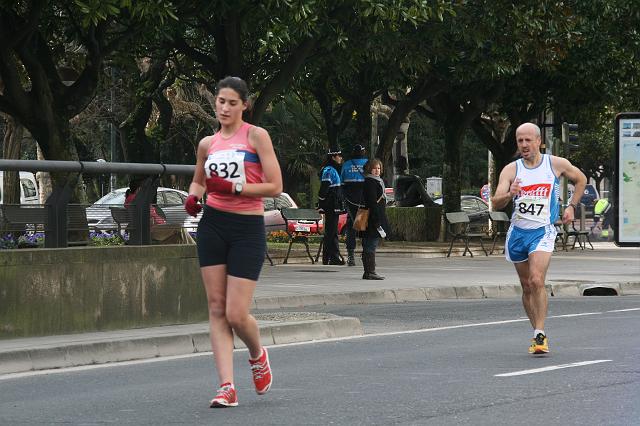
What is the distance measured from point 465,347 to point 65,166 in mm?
3803

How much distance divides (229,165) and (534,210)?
3931 millimetres

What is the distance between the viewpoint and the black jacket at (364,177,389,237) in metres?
20.4

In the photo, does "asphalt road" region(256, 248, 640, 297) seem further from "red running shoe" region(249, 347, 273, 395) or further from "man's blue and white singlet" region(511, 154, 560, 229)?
"red running shoe" region(249, 347, 273, 395)

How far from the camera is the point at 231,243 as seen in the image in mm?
8328

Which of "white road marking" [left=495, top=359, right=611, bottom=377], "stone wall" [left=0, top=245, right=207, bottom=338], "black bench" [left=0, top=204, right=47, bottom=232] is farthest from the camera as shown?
"black bench" [left=0, top=204, right=47, bottom=232]

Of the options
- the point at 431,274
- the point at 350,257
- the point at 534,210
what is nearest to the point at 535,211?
the point at 534,210

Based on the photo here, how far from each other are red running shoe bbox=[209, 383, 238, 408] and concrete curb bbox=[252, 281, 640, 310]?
8353 millimetres

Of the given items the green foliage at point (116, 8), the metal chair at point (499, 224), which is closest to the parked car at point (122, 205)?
the green foliage at point (116, 8)

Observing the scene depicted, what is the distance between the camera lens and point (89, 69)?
77.7 ft

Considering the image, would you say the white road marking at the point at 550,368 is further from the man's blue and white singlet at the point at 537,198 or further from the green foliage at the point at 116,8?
the green foliage at the point at 116,8

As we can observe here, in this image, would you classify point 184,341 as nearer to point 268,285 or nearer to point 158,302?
point 158,302

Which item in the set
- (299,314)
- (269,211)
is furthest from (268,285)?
(269,211)

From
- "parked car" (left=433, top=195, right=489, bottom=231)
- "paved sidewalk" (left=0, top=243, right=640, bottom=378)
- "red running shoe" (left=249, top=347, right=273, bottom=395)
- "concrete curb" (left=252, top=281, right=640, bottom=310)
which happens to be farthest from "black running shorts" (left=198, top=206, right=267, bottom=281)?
"parked car" (left=433, top=195, right=489, bottom=231)

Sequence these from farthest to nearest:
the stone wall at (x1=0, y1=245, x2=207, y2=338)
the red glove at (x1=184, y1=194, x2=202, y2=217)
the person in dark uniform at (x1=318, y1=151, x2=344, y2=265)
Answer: the person in dark uniform at (x1=318, y1=151, x2=344, y2=265) → the stone wall at (x1=0, y1=245, x2=207, y2=338) → the red glove at (x1=184, y1=194, x2=202, y2=217)
